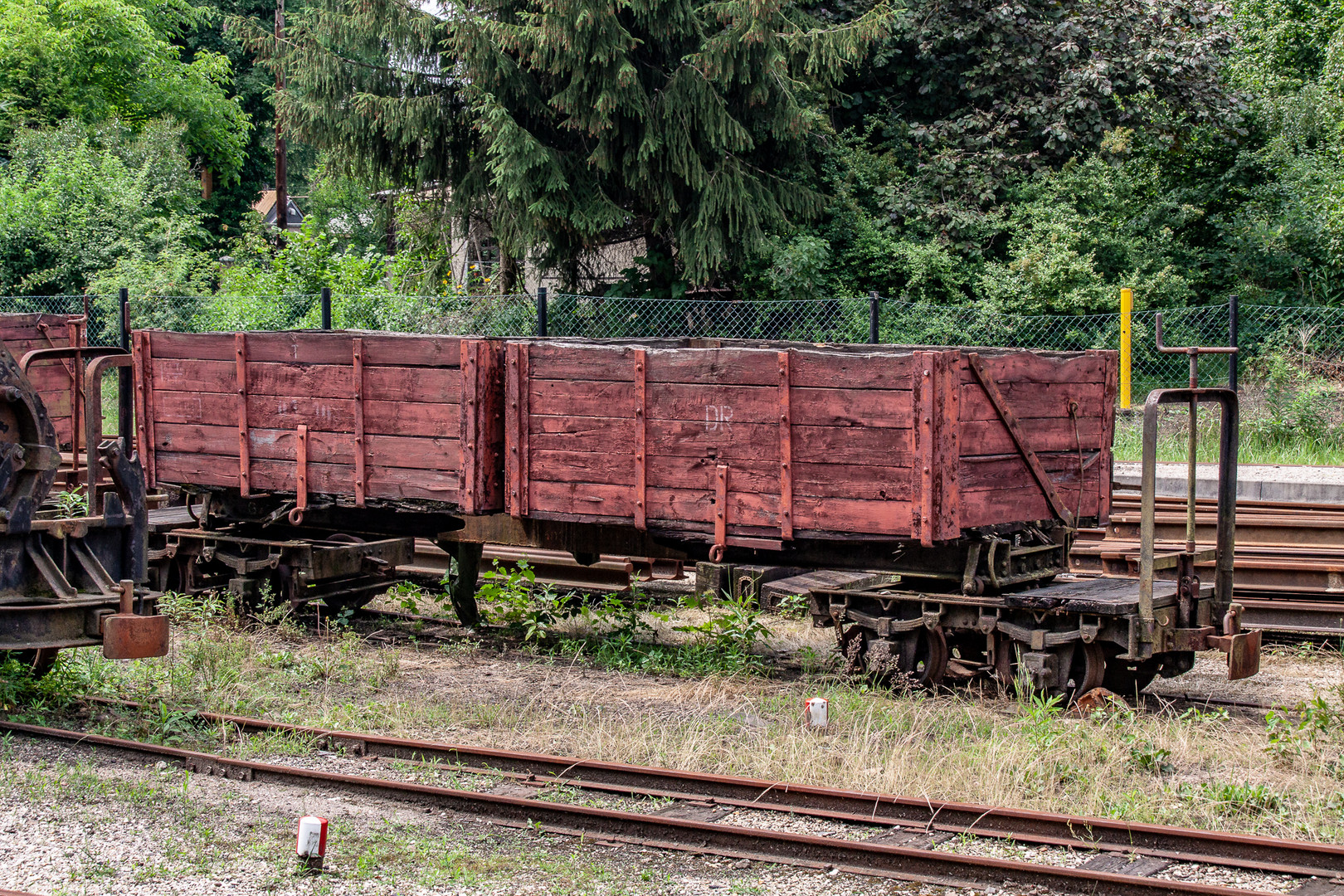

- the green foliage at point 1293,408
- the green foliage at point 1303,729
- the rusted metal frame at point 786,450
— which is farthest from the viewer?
the green foliage at point 1293,408

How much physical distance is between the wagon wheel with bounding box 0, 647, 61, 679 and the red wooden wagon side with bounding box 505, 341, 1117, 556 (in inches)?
124

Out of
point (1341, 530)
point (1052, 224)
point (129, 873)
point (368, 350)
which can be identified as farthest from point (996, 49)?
point (129, 873)

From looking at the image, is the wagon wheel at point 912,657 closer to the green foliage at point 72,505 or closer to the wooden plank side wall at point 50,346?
the green foliage at point 72,505

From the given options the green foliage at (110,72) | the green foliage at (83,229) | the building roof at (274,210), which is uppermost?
the building roof at (274,210)

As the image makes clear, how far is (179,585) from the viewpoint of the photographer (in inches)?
425

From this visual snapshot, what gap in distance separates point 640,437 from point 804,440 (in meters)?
1.19

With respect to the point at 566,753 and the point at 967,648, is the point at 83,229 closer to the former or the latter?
the point at 566,753

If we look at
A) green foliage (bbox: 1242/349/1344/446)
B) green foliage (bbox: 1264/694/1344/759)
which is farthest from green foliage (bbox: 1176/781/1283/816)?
green foliage (bbox: 1242/349/1344/446)

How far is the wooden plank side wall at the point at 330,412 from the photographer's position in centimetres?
905

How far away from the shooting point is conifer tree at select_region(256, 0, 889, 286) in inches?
682

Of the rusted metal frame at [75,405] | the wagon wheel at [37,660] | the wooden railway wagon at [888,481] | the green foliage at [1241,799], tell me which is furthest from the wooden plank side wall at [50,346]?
the green foliage at [1241,799]

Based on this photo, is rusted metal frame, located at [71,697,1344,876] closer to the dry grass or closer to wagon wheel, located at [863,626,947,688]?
the dry grass

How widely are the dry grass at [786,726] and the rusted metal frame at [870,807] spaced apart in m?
0.26

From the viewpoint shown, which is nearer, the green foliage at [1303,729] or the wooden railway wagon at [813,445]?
the green foliage at [1303,729]
